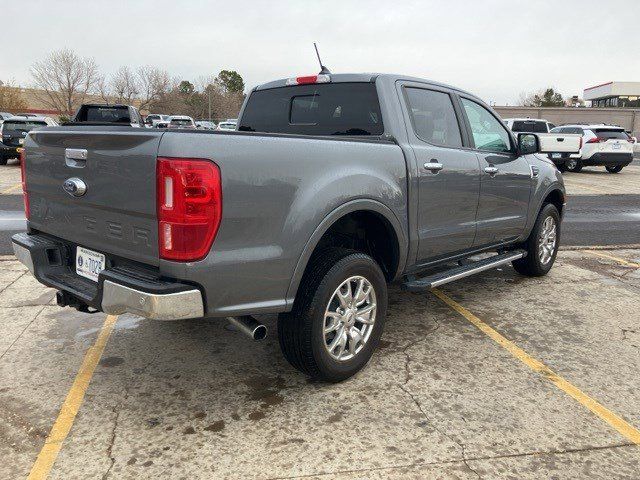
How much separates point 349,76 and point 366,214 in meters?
1.15

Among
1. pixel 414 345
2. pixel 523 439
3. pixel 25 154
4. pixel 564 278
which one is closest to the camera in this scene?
pixel 523 439

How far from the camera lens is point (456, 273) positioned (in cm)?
430

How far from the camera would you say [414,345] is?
4016mm

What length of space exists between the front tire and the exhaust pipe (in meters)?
0.25

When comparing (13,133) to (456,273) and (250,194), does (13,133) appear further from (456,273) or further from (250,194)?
(250,194)

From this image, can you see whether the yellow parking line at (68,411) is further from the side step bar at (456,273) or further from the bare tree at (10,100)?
the bare tree at (10,100)

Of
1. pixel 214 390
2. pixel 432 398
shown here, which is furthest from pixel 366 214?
pixel 214 390

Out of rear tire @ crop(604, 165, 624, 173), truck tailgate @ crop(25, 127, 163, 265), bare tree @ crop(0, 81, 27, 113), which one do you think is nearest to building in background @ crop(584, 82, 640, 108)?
rear tire @ crop(604, 165, 624, 173)

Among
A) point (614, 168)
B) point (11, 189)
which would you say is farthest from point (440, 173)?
point (614, 168)

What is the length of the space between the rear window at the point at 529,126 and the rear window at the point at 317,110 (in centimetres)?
1858

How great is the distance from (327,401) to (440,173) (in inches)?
72.0

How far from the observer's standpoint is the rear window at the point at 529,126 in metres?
21.3

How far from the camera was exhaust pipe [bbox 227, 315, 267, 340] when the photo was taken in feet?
9.60

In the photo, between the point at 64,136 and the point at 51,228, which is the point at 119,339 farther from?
the point at 64,136
